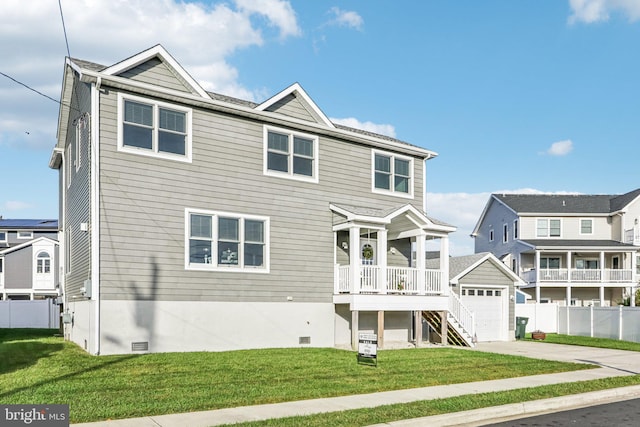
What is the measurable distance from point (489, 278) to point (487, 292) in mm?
710

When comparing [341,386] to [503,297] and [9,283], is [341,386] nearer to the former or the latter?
[503,297]

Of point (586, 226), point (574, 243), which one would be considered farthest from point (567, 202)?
point (574, 243)

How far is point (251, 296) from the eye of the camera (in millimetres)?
17609

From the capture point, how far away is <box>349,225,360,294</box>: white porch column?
61.2ft

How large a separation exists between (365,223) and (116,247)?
302 inches

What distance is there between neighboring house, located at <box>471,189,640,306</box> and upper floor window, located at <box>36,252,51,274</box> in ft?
110

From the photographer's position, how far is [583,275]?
3888 cm

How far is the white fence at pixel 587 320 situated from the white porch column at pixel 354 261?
567 inches

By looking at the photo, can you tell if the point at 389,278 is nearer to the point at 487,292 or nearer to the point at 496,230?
the point at 487,292

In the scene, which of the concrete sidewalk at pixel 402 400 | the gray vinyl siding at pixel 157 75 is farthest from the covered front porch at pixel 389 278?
the gray vinyl siding at pixel 157 75

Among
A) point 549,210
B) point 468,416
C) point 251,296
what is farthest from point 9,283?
point 468,416

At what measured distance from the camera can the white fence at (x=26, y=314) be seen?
3247 centimetres

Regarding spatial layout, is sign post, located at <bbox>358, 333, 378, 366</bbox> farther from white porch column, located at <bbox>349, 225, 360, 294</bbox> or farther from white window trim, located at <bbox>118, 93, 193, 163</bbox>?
white window trim, located at <bbox>118, 93, 193, 163</bbox>

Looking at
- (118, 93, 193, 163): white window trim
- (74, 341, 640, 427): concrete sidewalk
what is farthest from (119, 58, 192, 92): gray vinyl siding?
(74, 341, 640, 427): concrete sidewalk
